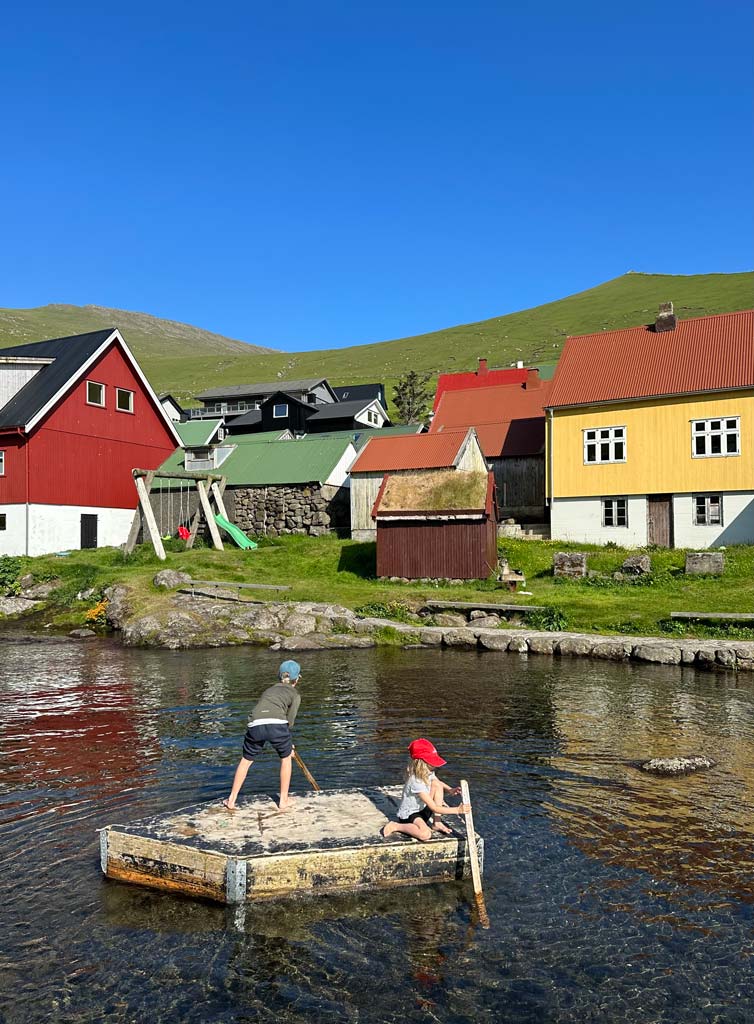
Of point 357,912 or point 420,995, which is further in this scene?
point 357,912

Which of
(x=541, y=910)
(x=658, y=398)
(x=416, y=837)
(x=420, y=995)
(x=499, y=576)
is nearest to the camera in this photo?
(x=420, y=995)

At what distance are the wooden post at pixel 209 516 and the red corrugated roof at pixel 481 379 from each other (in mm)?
25445

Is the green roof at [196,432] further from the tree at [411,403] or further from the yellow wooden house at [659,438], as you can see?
the tree at [411,403]

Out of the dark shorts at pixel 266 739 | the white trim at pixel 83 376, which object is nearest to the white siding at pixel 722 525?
the dark shorts at pixel 266 739

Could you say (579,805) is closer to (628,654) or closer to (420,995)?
(420,995)

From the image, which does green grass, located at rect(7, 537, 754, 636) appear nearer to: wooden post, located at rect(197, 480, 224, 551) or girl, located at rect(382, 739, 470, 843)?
wooden post, located at rect(197, 480, 224, 551)

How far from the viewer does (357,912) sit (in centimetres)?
841

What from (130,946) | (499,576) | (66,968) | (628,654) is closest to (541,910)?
(130,946)

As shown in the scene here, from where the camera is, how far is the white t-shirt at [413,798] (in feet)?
30.7

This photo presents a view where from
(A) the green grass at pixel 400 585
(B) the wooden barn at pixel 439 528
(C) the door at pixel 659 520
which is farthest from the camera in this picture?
(C) the door at pixel 659 520

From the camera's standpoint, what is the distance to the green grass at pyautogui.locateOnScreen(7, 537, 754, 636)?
27.3 metres

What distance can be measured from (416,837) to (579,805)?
334 cm

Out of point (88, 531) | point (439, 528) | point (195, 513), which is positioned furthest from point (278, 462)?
point (439, 528)

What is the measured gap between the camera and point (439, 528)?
1316 inches
